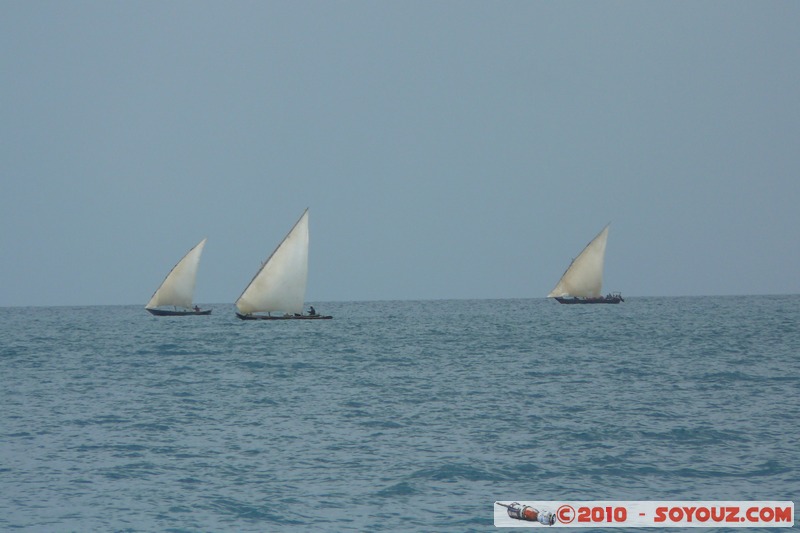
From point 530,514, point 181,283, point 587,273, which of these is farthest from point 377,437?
point 587,273

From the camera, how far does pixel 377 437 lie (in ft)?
93.8

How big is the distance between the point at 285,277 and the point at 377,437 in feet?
192

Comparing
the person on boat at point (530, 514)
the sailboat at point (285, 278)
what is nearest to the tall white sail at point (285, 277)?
the sailboat at point (285, 278)

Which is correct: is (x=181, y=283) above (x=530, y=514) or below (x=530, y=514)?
above

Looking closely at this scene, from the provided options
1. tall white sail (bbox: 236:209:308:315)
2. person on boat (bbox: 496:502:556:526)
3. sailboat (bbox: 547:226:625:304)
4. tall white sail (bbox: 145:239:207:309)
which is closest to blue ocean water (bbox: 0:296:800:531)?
person on boat (bbox: 496:502:556:526)

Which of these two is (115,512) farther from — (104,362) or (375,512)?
(104,362)

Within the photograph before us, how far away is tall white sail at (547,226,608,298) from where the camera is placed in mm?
131250

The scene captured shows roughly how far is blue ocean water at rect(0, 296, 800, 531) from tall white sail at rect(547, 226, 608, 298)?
7274cm

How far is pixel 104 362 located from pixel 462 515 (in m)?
42.8

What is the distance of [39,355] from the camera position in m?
65.3

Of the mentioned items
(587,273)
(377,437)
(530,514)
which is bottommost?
(530,514)

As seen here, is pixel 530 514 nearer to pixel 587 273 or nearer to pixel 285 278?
pixel 285 278

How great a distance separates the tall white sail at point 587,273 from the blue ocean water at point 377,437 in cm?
7274

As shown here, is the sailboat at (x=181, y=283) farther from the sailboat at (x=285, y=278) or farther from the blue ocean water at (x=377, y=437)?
the blue ocean water at (x=377, y=437)
